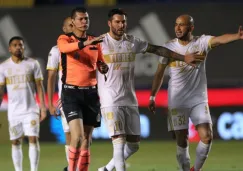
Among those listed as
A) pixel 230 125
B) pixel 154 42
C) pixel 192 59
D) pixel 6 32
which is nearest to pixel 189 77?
pixel 192 59

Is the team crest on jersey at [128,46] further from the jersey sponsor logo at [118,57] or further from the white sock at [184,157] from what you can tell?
the white sock at [184,157]

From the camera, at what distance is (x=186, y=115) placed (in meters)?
11.3

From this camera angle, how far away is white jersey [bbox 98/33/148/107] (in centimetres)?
1089

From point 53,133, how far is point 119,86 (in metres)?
7.99

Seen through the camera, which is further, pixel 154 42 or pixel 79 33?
pixel 154 42

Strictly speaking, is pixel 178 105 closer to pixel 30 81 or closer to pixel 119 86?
pixel 119 86

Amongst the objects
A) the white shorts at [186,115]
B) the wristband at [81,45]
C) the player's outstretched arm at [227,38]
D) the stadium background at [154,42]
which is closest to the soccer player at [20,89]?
the white shorts at [186,115]

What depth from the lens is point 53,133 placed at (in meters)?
18.7

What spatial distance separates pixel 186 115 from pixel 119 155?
127cm

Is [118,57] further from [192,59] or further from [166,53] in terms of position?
[192,59]

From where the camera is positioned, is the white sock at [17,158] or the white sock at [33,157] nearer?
the white sock at [33,157]

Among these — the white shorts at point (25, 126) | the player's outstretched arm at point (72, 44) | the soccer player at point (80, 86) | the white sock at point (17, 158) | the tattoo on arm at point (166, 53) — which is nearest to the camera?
the player's outstretched arm at point (72, 44)

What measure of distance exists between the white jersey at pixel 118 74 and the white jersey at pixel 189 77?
616mm

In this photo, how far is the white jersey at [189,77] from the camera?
37.0 ft
